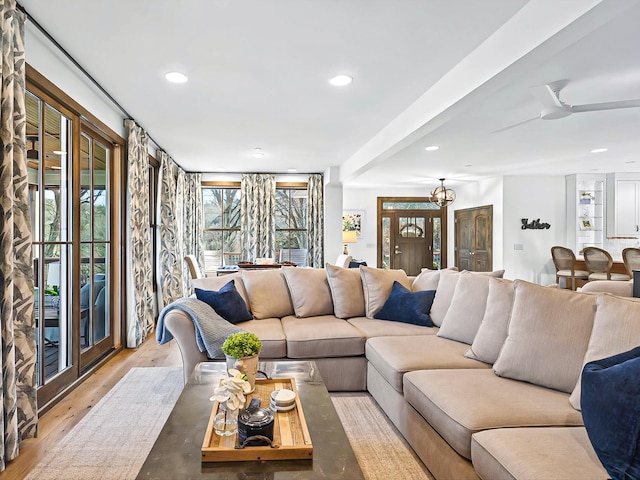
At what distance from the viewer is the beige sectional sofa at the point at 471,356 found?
1.59 meters

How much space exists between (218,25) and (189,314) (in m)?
1.95

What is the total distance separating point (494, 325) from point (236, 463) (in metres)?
1.68

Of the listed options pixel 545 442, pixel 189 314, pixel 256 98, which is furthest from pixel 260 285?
pixel 545 442

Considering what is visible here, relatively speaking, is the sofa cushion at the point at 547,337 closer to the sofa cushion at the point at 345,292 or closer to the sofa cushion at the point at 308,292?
the sofa cushion at the point at 345,292

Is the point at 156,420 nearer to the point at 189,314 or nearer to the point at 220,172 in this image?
the point at 189,314

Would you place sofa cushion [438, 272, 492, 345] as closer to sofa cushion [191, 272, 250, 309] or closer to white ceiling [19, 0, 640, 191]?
white ceiling [19, 0, 640, 191]

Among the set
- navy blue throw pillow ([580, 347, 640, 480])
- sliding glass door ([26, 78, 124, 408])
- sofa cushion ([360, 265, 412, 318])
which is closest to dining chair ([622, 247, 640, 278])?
sofa cushion ([360, 265, 412, 318])

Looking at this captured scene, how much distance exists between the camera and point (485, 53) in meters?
2.78

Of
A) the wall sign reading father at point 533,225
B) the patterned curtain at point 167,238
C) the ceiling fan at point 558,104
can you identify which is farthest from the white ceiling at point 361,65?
the wall sign reading father at point 533,225

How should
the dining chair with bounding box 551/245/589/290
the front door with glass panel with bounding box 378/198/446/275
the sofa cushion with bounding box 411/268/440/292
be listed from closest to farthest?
the sofa cushion with bounding box 411/268/440/292 < the dining chair with bounding box 551/245/589/290 < the front door with glass panel with bounding box 378/198/446/275

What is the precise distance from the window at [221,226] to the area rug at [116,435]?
198 inches

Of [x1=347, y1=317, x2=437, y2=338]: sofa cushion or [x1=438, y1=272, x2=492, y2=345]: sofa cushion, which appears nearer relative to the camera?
[x1=438, y1=272, x2=492, y2=345]: sofa cushion

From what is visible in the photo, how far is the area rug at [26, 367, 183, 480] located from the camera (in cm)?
213

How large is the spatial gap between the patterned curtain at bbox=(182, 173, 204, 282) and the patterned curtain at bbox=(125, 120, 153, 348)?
2963 mm
